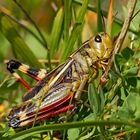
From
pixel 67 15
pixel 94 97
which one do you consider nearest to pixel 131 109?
pixel 94 97

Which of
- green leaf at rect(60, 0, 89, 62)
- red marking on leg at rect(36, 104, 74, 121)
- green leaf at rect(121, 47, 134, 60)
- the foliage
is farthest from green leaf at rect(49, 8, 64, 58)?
green leaf at rect(121, 47, 134, 60)

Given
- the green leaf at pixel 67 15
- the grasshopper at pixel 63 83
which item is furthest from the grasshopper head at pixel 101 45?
the green leaf at pixel 67 15

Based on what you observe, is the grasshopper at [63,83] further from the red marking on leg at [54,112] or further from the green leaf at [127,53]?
the green leaf at [127,53]

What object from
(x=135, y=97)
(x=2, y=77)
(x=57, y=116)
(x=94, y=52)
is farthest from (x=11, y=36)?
(x=135, y=97)

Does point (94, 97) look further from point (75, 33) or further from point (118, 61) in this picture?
point (75, 33)

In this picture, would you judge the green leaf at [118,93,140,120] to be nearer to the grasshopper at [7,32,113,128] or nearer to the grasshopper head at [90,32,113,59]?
the grasshopper at [7,32,113,128]

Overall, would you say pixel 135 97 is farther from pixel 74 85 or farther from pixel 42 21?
pixel 42 21
